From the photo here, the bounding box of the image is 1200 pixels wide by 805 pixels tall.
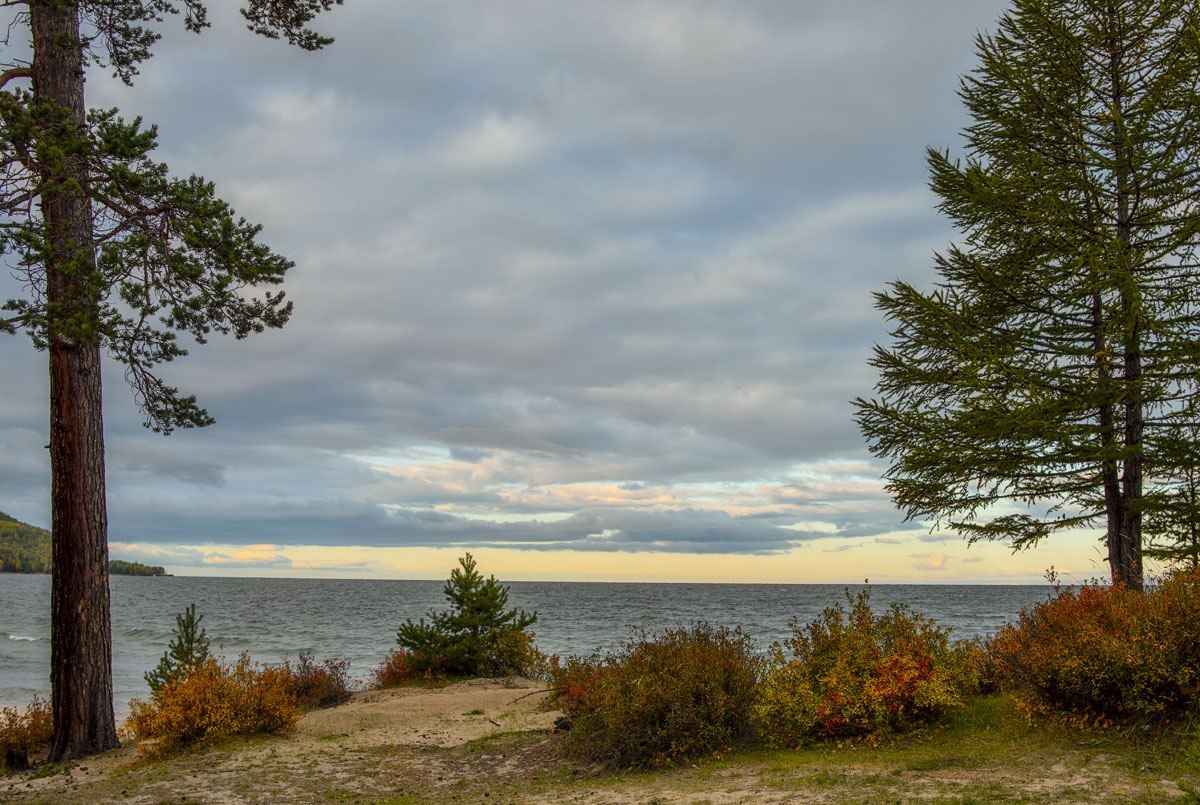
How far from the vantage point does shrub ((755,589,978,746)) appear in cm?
977

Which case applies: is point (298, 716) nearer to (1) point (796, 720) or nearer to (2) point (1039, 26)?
(1) point (796, 720)

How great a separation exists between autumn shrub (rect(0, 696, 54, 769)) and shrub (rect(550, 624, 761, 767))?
8.33 metres

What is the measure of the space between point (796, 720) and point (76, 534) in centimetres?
1087

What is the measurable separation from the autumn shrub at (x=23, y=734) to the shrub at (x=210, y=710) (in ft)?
4.98

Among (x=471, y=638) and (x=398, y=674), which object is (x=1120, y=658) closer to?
(x=471, y=638)

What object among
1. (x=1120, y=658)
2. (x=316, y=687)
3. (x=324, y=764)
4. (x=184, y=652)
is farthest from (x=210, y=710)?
(x=1120, y=658)

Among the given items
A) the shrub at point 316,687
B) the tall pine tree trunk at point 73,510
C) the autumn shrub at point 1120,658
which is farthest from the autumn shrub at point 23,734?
the autumn shrub at point 1120,658

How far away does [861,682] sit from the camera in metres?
9.97

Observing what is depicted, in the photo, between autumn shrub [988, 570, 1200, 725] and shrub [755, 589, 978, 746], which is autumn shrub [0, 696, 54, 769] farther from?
autumn shrub [988, 570, 1200, 725]

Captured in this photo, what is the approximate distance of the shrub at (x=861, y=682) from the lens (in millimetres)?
9773

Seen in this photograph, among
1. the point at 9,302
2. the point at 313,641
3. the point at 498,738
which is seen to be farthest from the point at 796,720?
the point at 313,641

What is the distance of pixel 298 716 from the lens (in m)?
13.5

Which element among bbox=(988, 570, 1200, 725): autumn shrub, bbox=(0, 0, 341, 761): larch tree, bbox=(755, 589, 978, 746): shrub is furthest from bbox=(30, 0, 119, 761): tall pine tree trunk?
bbox=(988, 570, 1200, 725): autumn shrub

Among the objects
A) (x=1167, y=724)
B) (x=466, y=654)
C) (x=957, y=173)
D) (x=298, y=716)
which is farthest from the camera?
(x=466, y=654)
